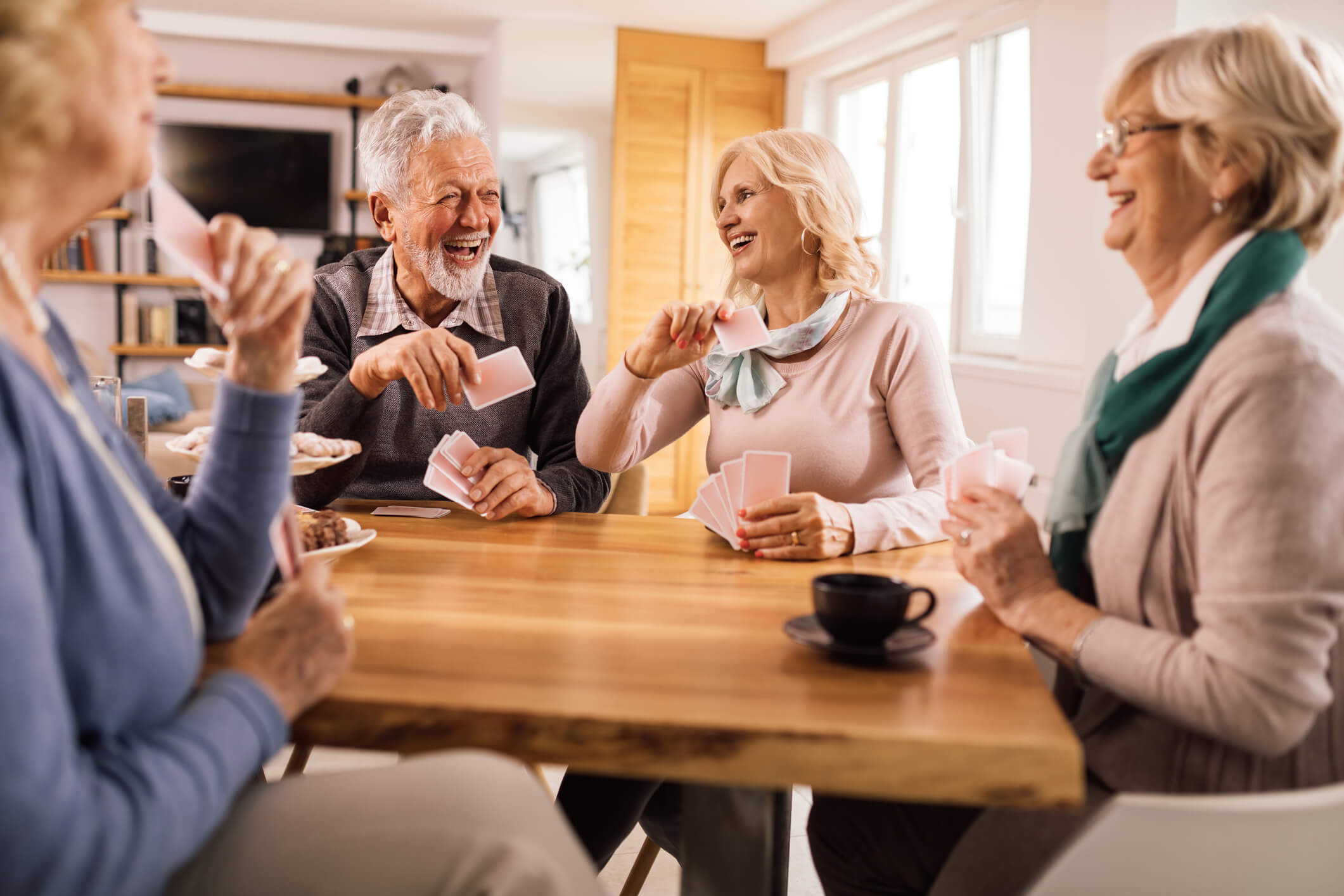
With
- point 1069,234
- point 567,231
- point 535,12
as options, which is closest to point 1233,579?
point 1069,234

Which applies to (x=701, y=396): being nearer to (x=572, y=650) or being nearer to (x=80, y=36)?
(x=572, y=650)

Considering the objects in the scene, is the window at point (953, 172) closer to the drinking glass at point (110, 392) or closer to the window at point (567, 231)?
the drinking glass at point (110, 392)

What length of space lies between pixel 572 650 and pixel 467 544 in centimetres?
52

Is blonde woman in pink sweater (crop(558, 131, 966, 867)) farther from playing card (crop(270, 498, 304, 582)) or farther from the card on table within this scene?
playing card (crop(270, 498, 304, 582))

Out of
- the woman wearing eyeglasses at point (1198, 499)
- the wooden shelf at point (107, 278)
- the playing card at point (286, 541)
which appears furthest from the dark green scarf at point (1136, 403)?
the wooden shelf at point (107, 278)

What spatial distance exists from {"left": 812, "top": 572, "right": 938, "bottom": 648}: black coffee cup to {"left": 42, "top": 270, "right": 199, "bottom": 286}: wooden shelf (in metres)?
7.15

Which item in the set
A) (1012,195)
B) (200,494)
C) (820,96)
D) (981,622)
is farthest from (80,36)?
(820,96)

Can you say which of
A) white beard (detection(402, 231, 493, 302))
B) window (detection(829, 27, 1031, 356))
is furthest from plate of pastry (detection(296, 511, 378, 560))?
window (detection(829, 27, 1031, 356))

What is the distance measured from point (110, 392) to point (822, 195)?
4.27ft

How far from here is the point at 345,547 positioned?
4.68 feet

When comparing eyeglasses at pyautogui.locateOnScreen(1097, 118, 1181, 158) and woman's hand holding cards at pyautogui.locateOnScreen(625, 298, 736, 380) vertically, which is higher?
eyeglasses at pyautogui.locateOnScreen(1097, 118, 1181, 158)

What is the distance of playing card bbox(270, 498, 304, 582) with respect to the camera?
1063 mm

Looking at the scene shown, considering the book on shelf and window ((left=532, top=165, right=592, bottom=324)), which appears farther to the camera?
window ((left=532, top=165, right=592, bottom=324))

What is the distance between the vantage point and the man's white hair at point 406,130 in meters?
2.16
